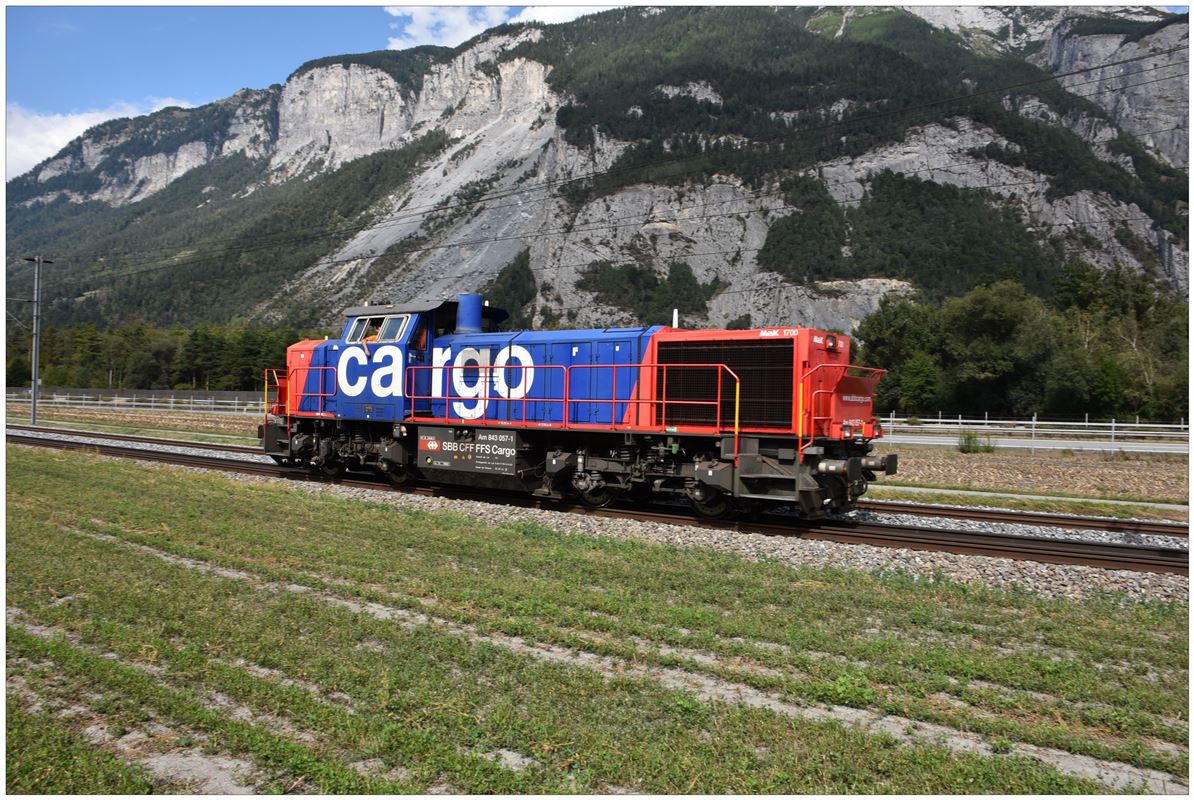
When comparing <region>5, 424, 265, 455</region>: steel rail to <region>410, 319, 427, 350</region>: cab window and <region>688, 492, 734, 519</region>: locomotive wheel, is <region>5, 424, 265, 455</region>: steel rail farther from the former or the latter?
<region>688, 492, 734, 519</region>: locomotive wheel

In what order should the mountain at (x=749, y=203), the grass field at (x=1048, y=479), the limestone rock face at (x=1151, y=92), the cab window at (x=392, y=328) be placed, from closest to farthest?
the cab window at (x=392, y=328) < the grass field at (x=1048, y=479) < the mountain at (x=749, y=203) < the limestone rock face at (x=1151, y=92)

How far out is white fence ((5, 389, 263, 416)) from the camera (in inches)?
2029

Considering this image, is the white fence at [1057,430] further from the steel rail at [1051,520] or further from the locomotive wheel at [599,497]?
the locomotive wheel at [599,497]

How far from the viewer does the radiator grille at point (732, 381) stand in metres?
12.4

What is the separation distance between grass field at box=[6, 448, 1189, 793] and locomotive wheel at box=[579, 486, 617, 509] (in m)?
4.63

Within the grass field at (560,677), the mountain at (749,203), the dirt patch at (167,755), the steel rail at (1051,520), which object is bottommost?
the steel rail at (1051,520)

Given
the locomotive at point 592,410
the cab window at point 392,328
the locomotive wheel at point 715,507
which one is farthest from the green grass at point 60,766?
the cab window at point 392,328

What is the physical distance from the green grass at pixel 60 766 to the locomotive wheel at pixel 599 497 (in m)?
10.2

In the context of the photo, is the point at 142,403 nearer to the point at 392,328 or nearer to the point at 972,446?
the point at 392,328

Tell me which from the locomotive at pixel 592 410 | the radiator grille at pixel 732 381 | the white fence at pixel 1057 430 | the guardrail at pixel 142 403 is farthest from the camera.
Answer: the guardrail at pixel 142 403

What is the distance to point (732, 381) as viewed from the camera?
1292 cm


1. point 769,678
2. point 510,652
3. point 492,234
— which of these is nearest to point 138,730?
point 510,652

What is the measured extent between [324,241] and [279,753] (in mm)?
180658

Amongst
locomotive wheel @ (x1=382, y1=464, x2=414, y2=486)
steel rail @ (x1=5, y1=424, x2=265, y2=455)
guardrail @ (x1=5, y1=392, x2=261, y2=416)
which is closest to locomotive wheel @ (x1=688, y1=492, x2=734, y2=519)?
locomotive wheel @ (x1=382, y1=464, x2=414, y2=486)
